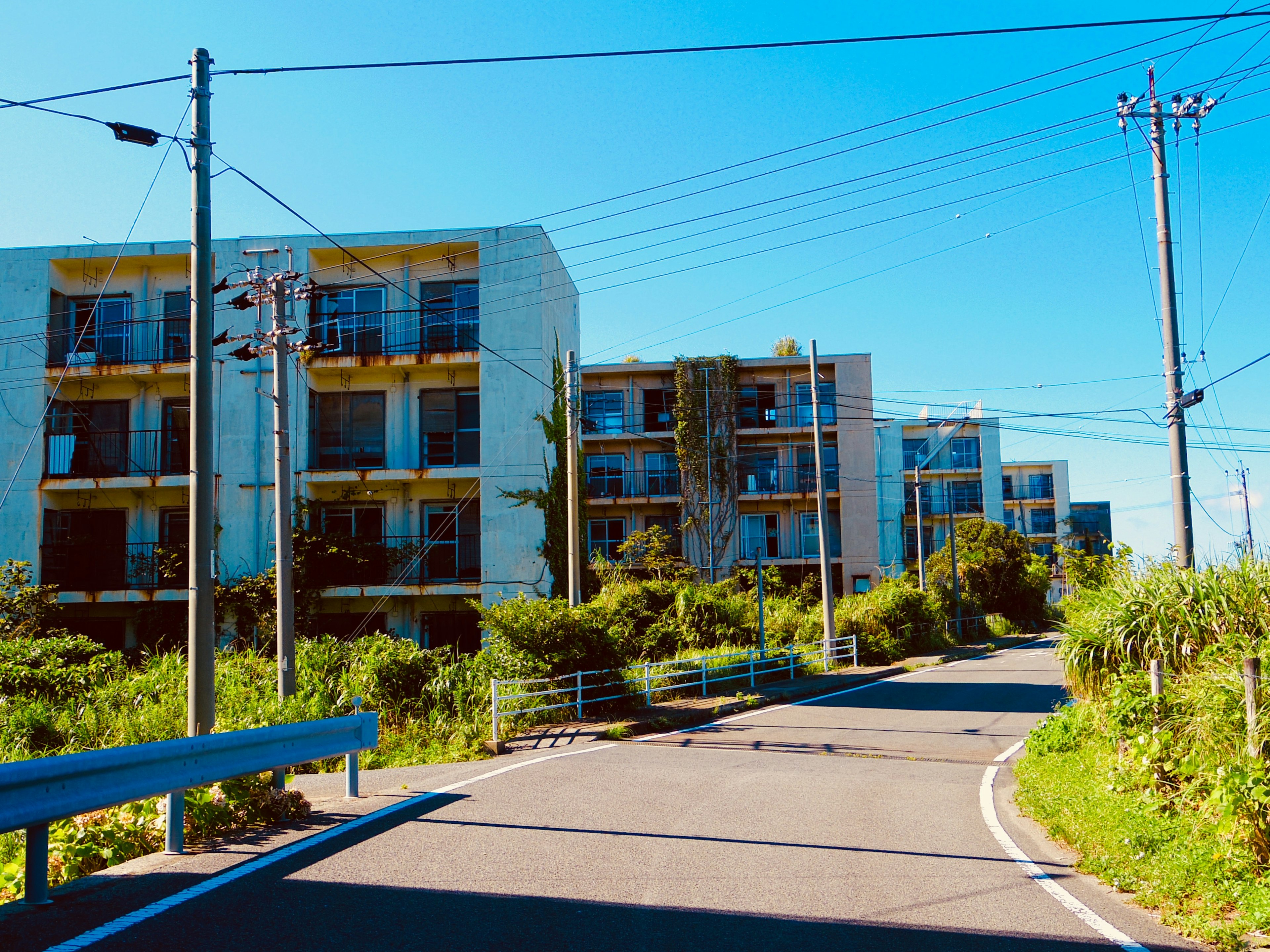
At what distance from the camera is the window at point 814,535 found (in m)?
44.6

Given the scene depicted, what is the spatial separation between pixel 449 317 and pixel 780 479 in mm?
22304

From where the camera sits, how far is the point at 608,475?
46156 mm

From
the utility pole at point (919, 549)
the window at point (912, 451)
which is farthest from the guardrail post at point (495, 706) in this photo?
the window at point (912, 451)

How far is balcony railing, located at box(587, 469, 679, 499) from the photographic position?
45.4 metres

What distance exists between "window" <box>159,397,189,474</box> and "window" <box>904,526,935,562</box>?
4236 centimetres

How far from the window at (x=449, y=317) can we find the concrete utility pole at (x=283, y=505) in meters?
11.4

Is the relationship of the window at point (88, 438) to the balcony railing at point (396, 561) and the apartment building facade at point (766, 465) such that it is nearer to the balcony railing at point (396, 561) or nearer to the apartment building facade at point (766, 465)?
the balcony railing at point (396, 561)

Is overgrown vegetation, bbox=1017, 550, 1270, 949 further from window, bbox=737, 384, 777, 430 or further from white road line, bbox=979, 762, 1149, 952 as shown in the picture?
window, bbox=737, 384, 777, 430

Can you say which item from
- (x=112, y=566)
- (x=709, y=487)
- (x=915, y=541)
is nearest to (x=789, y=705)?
(x=112, y=566)

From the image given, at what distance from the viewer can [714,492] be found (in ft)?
147

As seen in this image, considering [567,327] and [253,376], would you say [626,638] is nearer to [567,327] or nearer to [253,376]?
[567,327]

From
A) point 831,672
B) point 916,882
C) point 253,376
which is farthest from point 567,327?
point 916,882

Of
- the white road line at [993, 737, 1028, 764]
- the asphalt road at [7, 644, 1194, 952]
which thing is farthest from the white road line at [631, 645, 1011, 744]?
the white road line at [993, 737, 1028, 764]

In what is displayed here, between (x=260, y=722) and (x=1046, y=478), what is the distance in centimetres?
6599
